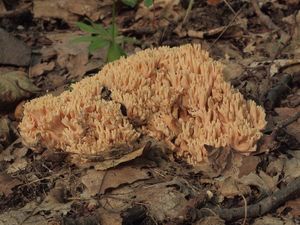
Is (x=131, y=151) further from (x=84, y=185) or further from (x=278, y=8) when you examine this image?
(x=278, y=8)

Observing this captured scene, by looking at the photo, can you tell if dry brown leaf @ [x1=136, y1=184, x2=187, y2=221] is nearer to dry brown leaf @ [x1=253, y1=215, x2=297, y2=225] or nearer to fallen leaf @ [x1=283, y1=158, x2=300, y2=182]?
dry brown leaf @ [x1=253, y1=215, x2=297, y2=225]

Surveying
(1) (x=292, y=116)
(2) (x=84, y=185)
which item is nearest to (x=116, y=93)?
(2) (x=84, y=185)

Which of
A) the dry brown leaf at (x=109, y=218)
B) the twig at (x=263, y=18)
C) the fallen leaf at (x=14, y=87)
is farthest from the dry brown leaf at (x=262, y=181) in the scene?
the twig at (x=263, y=18)

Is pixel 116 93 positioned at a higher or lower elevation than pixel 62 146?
higher

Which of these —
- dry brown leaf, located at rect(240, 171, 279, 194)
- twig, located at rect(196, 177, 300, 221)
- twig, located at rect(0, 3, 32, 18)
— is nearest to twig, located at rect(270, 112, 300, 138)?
dry brown leaf, located at rect(240, 171, 279, 194)

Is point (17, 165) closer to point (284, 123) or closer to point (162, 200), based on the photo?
point (162, 200)

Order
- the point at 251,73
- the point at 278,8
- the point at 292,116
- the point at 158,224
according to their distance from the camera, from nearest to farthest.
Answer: the point at 158,224 → the point at 292,116 → the point at 251,73 → the point at 278,8

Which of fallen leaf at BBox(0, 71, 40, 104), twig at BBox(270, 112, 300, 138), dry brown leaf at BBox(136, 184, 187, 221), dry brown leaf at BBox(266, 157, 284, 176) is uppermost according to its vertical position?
twig at BBox(270, 112, 300, 138)

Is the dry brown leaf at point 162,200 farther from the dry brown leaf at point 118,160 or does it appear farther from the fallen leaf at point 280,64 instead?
the fallen leaf at point 280,64
